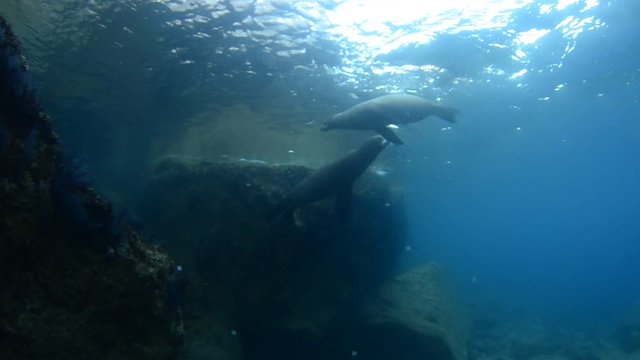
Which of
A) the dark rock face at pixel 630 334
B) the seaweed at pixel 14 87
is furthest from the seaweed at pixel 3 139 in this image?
the dark rock face at pixel 630 334

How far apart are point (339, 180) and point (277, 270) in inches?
124

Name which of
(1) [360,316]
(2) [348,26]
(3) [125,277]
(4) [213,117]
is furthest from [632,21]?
(3) [125,277]

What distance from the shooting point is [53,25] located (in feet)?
40.0

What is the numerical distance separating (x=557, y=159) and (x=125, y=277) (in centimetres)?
4040

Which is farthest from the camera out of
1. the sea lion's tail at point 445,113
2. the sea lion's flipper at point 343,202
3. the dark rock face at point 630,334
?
the dark rock face at point 630,334

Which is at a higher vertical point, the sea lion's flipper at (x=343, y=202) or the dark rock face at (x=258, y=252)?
the sea lion's flipper at (x=343, y=202)

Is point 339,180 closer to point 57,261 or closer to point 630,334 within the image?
point 57,261

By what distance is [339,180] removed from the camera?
34.8 feet

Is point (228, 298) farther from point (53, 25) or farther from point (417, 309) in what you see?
point (53, 25)

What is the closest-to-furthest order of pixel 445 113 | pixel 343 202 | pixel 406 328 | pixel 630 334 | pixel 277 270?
pixel 343 202
pixel 277 270
pixel 445 113
pixel 406 328
pixel 630 334

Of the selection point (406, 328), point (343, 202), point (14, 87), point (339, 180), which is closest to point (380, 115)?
point (339, 180)

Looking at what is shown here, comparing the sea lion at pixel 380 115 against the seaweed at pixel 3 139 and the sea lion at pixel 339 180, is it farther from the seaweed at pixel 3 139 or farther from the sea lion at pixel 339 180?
the seaweed at pixel 3 139

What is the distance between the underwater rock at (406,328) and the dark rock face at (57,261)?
10.2 meters

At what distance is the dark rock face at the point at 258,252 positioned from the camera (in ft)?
38.5
